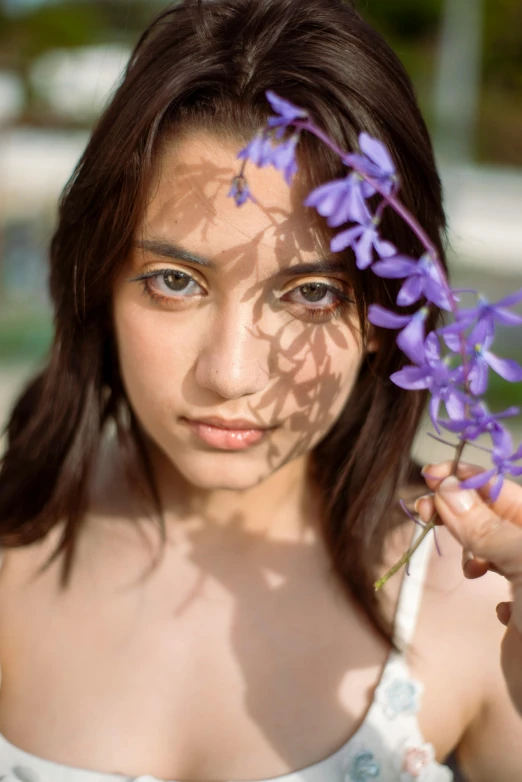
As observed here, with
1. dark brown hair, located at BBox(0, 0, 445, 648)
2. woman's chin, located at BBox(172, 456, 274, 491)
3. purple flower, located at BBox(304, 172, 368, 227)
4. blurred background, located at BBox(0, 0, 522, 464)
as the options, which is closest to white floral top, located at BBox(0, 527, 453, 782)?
dark brown hair, located at BBox(0, 0, 445, 648)

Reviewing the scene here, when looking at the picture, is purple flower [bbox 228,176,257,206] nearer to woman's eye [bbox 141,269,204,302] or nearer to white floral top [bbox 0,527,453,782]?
woman's eye [bbox 141,269,204,302]

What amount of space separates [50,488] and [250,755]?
0.66 metres

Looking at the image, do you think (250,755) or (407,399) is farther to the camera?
(407,399)

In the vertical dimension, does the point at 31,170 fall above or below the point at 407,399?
below

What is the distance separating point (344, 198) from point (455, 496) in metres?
0.38

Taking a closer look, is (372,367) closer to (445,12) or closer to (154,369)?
(154,369)

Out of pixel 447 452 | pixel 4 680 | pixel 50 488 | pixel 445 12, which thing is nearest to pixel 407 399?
pixel 50 488

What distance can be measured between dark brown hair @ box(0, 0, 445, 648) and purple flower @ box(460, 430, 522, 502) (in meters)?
0.45

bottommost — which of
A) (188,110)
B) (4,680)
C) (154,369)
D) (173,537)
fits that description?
(4,680)

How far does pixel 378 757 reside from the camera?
1.56 m

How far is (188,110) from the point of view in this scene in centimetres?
148

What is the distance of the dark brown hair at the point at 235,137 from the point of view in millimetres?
1442

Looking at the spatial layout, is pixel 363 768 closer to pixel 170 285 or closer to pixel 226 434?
pixel 226 434

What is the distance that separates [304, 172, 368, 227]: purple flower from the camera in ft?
3.41
